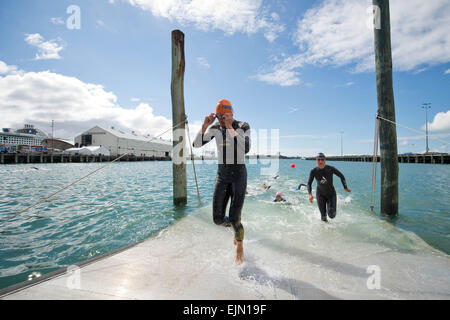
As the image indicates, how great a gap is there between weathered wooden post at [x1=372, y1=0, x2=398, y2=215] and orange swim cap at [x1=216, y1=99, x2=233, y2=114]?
17.2ft

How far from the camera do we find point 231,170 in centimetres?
321

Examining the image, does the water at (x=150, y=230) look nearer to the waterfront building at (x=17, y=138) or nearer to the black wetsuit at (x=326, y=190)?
the black wetsuit at (x=326, y=190)

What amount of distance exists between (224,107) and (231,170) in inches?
40.2

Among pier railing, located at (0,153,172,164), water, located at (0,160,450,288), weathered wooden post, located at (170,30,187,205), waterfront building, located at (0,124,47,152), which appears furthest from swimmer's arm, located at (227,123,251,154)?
waterfront building, located at (0,124,47,152)

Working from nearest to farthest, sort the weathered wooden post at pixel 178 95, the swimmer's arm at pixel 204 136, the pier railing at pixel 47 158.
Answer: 1. the swimmer's arm at pixel 204 136
2. the weathered wooden post at pixel 178 95
3. the pier railing at pixel 47 158

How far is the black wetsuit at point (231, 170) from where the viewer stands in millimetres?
3162

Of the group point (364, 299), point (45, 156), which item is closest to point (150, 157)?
point (45, 156)

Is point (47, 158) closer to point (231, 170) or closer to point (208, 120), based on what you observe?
point (208, 120)

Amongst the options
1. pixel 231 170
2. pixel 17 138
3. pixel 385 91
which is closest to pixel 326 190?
pixel 385 91

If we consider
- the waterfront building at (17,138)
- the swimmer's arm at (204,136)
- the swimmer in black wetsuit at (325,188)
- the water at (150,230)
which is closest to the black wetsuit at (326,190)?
the swimmer in black wetsuit at (325,188)

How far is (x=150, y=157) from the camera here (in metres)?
90.9

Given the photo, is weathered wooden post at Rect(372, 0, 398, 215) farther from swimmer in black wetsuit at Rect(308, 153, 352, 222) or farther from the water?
the water
